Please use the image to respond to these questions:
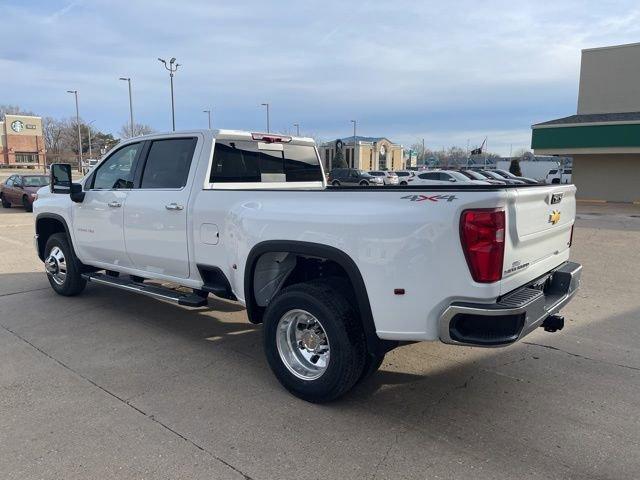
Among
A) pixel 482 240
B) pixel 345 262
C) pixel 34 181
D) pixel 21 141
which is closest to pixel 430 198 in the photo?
pixel 482 240

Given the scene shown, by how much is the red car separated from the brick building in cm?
7461

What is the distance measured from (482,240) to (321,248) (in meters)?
1.09

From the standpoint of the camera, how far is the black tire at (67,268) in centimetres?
637

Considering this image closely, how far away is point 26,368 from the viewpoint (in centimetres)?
435

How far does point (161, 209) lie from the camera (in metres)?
4.83

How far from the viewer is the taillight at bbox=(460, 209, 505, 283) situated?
290 centimetres

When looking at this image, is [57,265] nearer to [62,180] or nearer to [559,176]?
[62,180]

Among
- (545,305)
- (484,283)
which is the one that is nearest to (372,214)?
(484,283)

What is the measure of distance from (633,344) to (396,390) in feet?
8.90

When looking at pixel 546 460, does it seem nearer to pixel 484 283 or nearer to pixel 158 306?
pixel 484 283

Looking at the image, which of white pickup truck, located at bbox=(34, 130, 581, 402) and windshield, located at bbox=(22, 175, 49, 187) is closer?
white pickup truck, located at bbox=(34, 130, 581, 402)

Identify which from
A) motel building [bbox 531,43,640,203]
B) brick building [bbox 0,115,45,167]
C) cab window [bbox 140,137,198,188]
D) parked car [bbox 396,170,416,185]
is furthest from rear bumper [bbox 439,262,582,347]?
brick building [bbox 0,115,45,167]

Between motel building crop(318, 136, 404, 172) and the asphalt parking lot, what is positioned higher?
motel building crop(318, 136, 404, 172)

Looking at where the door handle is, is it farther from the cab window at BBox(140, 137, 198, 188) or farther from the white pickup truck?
the cab window at BBox(140, 137, 198, 188)
